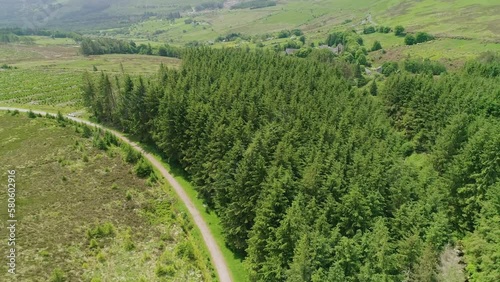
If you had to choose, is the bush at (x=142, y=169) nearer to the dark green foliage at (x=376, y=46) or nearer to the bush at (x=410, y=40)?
the dark green foliage at (x=376, y=46)

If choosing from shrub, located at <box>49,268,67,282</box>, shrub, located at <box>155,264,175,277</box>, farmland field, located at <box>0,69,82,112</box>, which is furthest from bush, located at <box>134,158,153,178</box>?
farmland field, located at <box>0,69,82,112</box>

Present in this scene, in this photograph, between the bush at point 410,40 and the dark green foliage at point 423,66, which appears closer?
the dark green foliage at point 423,66

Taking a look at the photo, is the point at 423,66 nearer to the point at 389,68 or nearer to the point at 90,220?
the point at 389,68

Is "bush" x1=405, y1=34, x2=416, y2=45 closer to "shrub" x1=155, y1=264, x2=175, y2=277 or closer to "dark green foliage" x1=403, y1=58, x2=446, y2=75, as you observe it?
"dark green foliage" x1=403, y1=58, x2=446, y2=75

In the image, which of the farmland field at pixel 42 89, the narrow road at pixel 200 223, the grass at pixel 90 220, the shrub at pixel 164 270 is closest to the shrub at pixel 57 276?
the grass at pixel 90 220

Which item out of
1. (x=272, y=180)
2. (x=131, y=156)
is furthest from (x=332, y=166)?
(x=131, y=156)

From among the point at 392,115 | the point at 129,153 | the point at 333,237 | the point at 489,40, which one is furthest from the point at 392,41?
the point at 333,237

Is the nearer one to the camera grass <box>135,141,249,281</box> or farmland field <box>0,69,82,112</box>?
grass <box>135,141,249,281</box>
